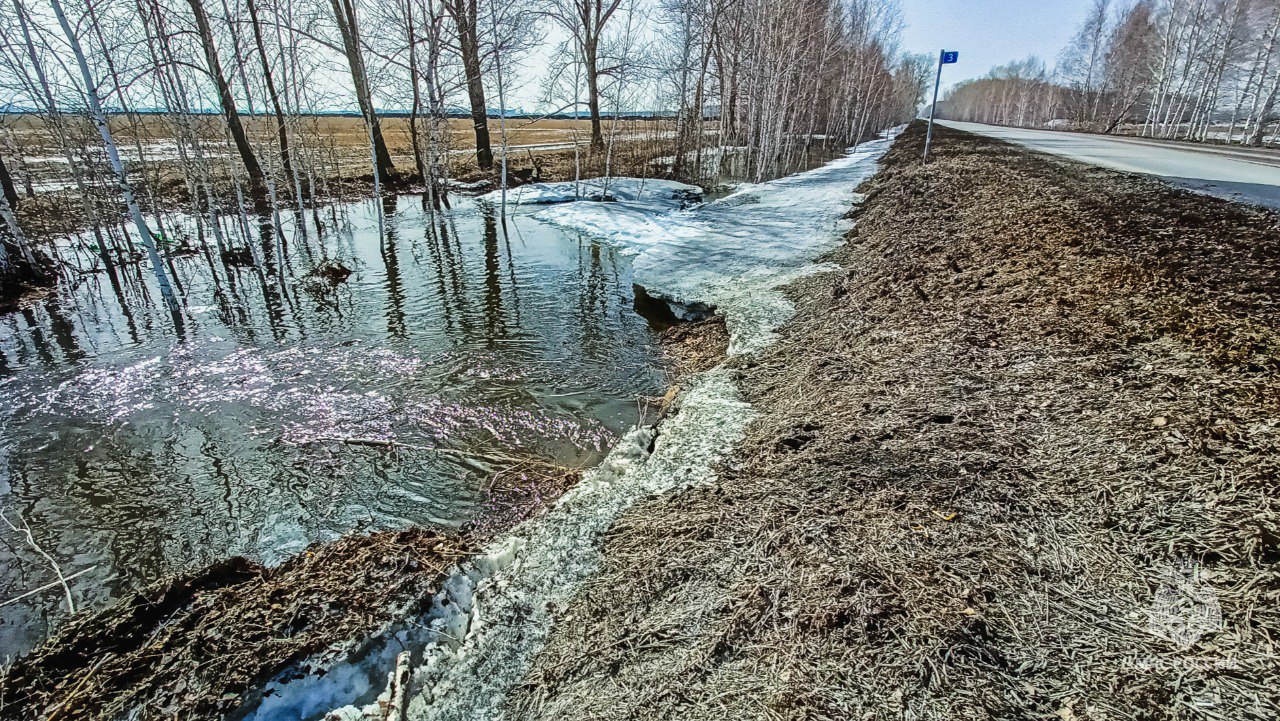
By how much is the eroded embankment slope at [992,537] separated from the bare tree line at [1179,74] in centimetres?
2748

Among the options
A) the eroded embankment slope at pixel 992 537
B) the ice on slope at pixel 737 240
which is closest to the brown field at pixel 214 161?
the ice on slope at pixel 737 240

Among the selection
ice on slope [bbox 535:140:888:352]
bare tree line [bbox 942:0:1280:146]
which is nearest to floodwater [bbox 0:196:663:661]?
ice on slope [bbox 535:140:888:352]

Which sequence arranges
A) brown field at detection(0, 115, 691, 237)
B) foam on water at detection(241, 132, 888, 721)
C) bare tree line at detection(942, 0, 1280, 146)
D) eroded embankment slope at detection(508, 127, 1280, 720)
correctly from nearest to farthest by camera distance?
eroded embankment slope at detection(508, 127, 1280, 720) < foam on water at detection(241, 132, 888, 721) < brown field at detection(0, 115, 691, 237) < bare tree line at detection(942, 0, 1280, 146)

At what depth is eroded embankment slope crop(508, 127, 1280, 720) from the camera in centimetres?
167

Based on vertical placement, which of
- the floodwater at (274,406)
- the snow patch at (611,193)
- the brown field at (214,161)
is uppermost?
the brown field at (214,161)

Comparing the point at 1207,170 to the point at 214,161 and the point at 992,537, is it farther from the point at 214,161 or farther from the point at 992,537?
the point at 214,161

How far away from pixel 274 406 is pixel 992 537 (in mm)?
5761

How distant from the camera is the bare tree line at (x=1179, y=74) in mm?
25391

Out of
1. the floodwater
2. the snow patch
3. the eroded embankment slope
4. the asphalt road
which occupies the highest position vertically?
the asphalt road

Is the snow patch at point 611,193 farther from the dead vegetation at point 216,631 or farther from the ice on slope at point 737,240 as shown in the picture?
the dead vegetation at point 216,631

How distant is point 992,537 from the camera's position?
219 cm

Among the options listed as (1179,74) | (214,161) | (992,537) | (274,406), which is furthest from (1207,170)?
(1179,74)

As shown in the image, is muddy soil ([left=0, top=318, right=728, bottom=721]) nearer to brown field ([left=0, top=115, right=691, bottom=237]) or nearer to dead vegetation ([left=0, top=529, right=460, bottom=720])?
dead vegetation ([left=0, top=529, right=460, bottom=720])

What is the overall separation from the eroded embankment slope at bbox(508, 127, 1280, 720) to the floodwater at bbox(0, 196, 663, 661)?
187 cm
